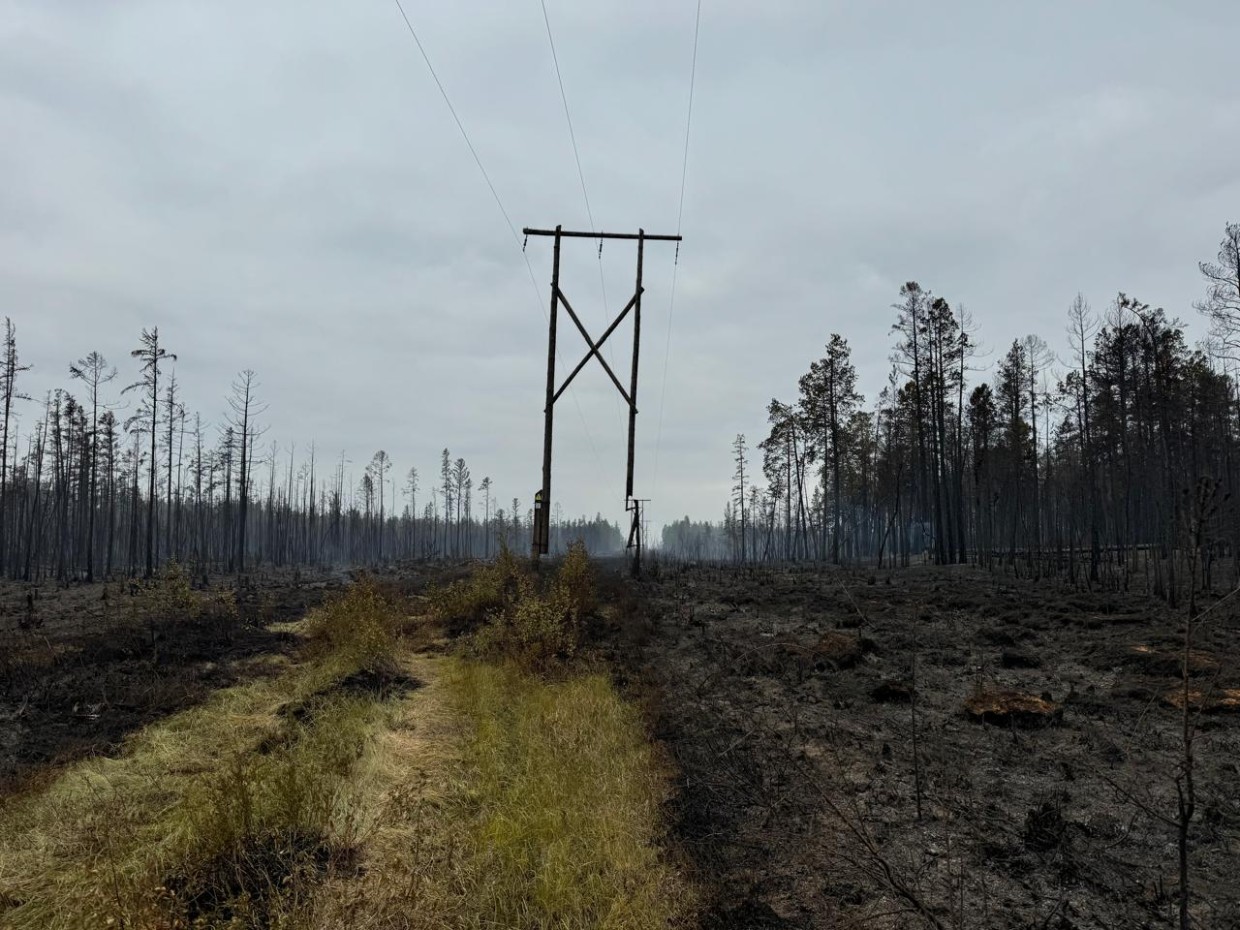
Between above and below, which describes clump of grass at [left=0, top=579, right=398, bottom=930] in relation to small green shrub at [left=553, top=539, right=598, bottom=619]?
below

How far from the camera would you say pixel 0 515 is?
37.7 meters

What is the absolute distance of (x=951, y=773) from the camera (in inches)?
213

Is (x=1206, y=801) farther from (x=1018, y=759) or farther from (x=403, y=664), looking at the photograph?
(x=403, y=664)

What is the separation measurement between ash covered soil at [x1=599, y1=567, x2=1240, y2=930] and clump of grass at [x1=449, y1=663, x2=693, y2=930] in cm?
35

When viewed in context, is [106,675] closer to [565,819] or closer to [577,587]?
[565,819]

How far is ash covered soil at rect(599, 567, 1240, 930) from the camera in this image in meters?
3.66

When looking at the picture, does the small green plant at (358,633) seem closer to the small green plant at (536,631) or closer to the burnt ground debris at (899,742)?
the burnt ground debris at (899,742)

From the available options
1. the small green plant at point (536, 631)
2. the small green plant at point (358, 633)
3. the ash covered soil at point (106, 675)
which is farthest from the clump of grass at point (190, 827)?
the small green plant at point (536, 631)

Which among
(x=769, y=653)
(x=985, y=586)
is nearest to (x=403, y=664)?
(x=769, y=653)

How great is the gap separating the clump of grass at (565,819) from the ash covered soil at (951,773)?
351 mm

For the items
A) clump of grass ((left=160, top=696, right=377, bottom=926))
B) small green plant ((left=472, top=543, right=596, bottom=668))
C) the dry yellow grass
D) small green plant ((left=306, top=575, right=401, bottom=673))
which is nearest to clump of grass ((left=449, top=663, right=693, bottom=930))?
the dry yellow grass

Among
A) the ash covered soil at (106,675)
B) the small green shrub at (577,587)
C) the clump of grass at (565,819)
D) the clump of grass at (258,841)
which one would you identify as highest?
the small green shrub at (577,587)

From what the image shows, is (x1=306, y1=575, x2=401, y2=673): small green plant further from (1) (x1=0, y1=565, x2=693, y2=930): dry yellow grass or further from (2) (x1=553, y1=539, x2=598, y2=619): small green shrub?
(2) (x1=553, y1=539, x2=598, y2=619): small green shrub

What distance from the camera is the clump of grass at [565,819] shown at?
3836 millimetres
